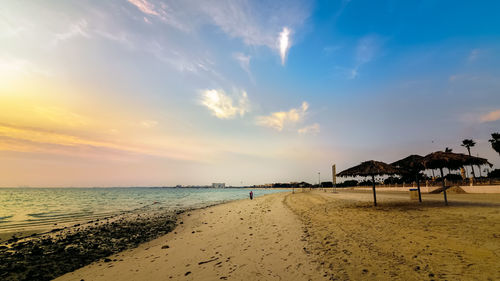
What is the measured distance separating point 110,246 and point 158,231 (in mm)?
2951

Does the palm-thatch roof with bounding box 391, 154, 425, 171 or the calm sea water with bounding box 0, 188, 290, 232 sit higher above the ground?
the palm-thatch roof with bounding box 391, 154, 425, 171

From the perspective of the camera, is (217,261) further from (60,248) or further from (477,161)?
(477,161)

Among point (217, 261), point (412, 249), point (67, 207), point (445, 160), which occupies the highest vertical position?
point (445, 160)

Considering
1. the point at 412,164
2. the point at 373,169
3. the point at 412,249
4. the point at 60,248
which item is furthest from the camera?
the point at 412,164

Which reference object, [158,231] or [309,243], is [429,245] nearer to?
[309,243]

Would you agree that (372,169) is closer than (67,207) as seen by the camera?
Yes

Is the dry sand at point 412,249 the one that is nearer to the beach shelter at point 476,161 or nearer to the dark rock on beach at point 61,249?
the beach shelter at point 476,161

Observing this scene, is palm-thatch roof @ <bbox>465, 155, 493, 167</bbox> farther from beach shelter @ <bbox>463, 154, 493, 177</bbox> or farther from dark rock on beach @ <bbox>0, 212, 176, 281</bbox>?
dark rock on beach @ <bbox>0, 212, 176, 281</bbox>

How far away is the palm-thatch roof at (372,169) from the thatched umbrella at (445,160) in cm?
217

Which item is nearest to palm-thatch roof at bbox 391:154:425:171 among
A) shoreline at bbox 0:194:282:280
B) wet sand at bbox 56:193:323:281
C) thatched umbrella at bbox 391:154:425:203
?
thatched umbrella at bbox 391:154:425:203

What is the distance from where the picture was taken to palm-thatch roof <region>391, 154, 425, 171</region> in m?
15.9

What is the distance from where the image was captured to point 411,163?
16016 millimetres

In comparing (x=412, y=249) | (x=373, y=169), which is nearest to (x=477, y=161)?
(x=373, y=169)

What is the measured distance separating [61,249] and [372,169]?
20.1 meters
